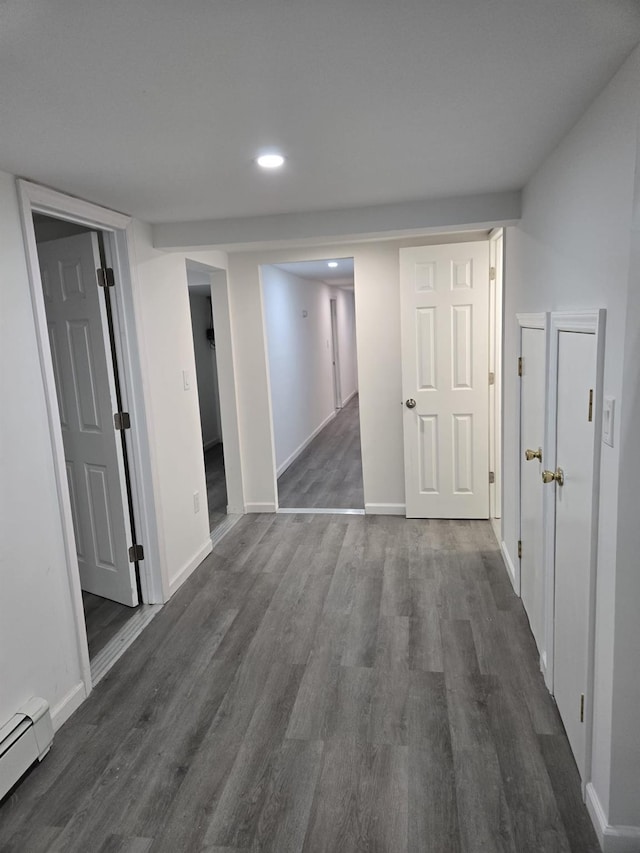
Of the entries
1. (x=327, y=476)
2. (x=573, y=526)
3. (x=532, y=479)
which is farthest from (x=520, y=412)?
(x=327, y=476)

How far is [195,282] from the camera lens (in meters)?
5.57

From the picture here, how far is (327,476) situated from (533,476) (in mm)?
3308

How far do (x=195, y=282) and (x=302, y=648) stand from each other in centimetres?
394

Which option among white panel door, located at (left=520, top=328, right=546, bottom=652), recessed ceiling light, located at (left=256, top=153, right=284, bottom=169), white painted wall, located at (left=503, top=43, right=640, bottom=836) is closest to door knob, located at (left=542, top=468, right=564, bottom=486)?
white panel door, located at (left=520, top=328, right=546, bottom=652)

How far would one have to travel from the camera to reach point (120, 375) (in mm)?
3055

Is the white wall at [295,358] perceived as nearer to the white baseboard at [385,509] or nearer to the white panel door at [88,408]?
the white baseboard at [385,509]

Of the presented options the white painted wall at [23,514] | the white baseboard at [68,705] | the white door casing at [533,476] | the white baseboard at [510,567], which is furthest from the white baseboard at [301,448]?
the white painted wall at [23,514]

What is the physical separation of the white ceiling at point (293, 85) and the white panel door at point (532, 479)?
0.81m

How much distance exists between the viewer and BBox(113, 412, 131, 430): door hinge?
10.0ft

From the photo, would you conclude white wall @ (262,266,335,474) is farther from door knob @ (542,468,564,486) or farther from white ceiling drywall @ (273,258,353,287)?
door knob @ (542,468,564,486)

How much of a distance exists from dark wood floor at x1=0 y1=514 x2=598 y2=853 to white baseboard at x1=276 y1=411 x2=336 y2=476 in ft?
8.60

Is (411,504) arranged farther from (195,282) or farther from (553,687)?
(195,282)

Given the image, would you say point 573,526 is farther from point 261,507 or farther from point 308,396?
point 308,396

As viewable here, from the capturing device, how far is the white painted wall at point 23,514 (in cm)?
202
